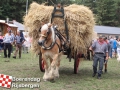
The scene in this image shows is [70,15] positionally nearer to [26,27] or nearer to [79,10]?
[79,10]

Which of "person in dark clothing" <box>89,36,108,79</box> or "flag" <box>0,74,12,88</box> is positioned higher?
"person in dark clothing" <box>89,36,108,79</box>

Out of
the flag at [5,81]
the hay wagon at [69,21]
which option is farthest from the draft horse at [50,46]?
the flag at [5,81]

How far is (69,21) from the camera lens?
880 centimetres

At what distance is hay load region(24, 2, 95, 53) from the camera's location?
8758mm

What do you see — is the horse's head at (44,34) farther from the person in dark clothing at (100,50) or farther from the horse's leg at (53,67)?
the person in dark clothing at (100,50)

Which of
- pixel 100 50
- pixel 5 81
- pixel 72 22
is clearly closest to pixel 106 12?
pixel 100 50

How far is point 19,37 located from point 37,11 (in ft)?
24.7

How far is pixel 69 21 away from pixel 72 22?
4.5 inches

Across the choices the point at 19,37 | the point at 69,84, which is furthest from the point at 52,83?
the point at 19,37

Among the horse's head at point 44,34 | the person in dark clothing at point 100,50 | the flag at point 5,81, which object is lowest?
the flag at point 5,81

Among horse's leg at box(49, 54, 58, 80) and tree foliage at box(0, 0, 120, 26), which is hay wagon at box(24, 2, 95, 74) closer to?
horse's leg at box(49, 54, 58, 80)

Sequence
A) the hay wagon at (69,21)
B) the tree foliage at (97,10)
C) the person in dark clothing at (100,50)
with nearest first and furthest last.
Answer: the hay wagon at (69,21) < the person in dark clothing at (100,50) < the tree foliage at (97,10)

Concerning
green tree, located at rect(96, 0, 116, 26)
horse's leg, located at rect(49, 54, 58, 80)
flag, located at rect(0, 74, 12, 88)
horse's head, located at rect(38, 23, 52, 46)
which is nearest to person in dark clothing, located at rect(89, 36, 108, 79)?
horse's leg, located at rect(49, 54, 58, 80)

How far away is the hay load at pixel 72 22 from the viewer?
8.76 m
